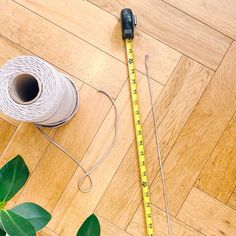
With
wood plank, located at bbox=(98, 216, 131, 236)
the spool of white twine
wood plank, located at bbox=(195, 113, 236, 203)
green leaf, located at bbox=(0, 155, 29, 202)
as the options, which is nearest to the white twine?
the spool of white twine

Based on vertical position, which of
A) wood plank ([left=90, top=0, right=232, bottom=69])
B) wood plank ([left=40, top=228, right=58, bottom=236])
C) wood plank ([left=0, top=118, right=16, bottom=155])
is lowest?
wood plank ([left=40, top=228, right=58, bottom=236])

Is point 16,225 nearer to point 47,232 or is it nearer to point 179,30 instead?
point 47,232

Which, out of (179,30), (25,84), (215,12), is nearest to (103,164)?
(25,84)

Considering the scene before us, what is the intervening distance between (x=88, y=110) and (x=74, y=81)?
0.32ft

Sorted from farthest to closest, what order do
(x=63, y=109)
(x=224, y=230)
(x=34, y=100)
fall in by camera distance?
(x=224, y=230), (x=63, y=109), (x=34, y=100)

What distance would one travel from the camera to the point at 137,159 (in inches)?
49.9

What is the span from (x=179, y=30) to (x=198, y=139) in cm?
34

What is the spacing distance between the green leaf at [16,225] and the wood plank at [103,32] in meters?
→ 0.63

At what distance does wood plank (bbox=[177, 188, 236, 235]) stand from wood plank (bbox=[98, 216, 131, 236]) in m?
0.18

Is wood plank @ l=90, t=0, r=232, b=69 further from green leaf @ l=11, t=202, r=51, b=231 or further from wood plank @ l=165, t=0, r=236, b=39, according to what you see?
green leaf @ l=11, t=202, r=51, b=231

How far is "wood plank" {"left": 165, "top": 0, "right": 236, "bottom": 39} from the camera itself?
4.19 feet

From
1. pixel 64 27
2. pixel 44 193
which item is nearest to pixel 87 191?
pixel 44 193

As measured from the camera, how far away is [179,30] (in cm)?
128

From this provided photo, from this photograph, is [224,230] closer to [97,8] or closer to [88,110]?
[88,110]
